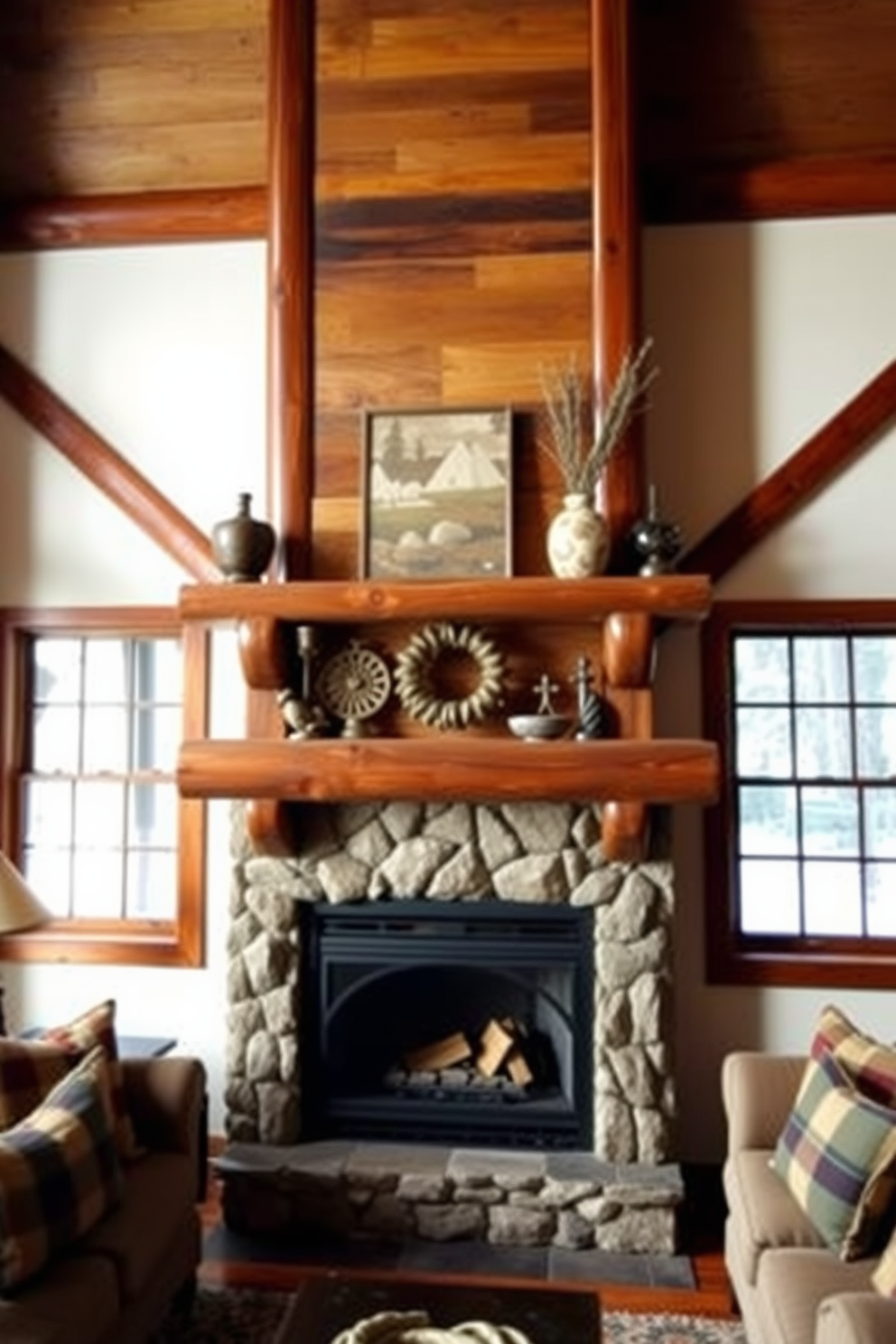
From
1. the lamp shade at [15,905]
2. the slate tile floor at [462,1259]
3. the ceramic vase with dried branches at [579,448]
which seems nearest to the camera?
the lamp shade at [15,905]

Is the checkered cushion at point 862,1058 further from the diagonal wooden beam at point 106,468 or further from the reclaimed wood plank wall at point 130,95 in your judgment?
the reclaimed wood plank wall at point 130,95

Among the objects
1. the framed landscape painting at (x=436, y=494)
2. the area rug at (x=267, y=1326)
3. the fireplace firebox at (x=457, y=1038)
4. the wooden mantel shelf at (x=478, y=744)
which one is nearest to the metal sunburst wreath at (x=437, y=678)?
the wooden mantel shelf at (x=478, y=744)

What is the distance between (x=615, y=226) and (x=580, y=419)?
0.66 meters

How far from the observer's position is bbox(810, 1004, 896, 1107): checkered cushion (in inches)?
101

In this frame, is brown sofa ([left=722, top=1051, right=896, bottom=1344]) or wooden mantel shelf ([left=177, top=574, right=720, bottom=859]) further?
wooden mantel shelf ([left=177, top=574, right=720, bottom=859])

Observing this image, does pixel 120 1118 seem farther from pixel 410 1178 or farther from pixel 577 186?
pixel 577 186

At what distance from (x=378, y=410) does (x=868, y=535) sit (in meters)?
1.90

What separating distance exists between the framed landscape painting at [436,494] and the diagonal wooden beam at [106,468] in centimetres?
87

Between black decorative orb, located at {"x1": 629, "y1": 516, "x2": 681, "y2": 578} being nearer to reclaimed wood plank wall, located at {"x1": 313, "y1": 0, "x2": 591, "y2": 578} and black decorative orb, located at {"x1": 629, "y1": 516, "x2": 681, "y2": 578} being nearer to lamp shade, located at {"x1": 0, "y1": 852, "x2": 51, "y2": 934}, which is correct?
reclaimed wood plank wall, located at {"x1": 313, "y1": 0, "x2": 591, "y2": 578}

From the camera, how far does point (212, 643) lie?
419cm

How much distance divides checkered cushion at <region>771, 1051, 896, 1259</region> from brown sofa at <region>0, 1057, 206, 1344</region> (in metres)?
1.57

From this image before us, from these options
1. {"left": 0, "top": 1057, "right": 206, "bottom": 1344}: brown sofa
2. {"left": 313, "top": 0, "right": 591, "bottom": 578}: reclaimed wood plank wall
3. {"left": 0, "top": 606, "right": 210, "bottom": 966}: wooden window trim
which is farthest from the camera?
{"left": 0, "top": 606, "right": 210, "bottom": 966}: wooden window trim

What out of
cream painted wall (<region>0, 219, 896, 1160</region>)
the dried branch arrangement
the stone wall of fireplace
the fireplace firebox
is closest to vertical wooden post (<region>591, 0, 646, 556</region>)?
the dried branch arrangement

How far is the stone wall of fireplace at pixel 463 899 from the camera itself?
3.54 m
